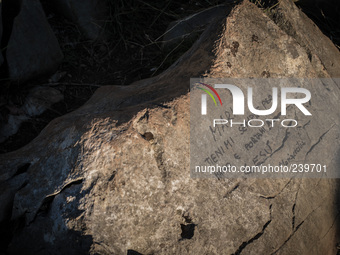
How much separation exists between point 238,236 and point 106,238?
2.18ft

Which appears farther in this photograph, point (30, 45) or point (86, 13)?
point (86, 13)

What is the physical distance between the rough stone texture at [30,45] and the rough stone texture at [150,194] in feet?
3.64

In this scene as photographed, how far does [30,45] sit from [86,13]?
80 centimetres

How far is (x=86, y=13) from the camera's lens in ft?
11.5

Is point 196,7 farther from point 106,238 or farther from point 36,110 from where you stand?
point 106,238

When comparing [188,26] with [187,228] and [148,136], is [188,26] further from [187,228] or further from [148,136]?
[187,228]

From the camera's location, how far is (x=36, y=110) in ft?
10.0

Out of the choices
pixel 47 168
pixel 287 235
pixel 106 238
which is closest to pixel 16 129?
pixel 47 168

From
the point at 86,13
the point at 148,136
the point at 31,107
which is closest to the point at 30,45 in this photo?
the point at 31,107

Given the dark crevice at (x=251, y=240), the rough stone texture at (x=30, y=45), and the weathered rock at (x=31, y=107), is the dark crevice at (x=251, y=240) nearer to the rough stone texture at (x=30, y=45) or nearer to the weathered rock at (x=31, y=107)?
the weathered rock at (x=31, y=107)

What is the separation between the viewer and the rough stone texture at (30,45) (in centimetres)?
285

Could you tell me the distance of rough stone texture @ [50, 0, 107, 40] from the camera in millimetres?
3424

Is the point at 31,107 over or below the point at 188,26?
below

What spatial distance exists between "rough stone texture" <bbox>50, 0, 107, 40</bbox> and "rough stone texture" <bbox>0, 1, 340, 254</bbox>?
1.81m
